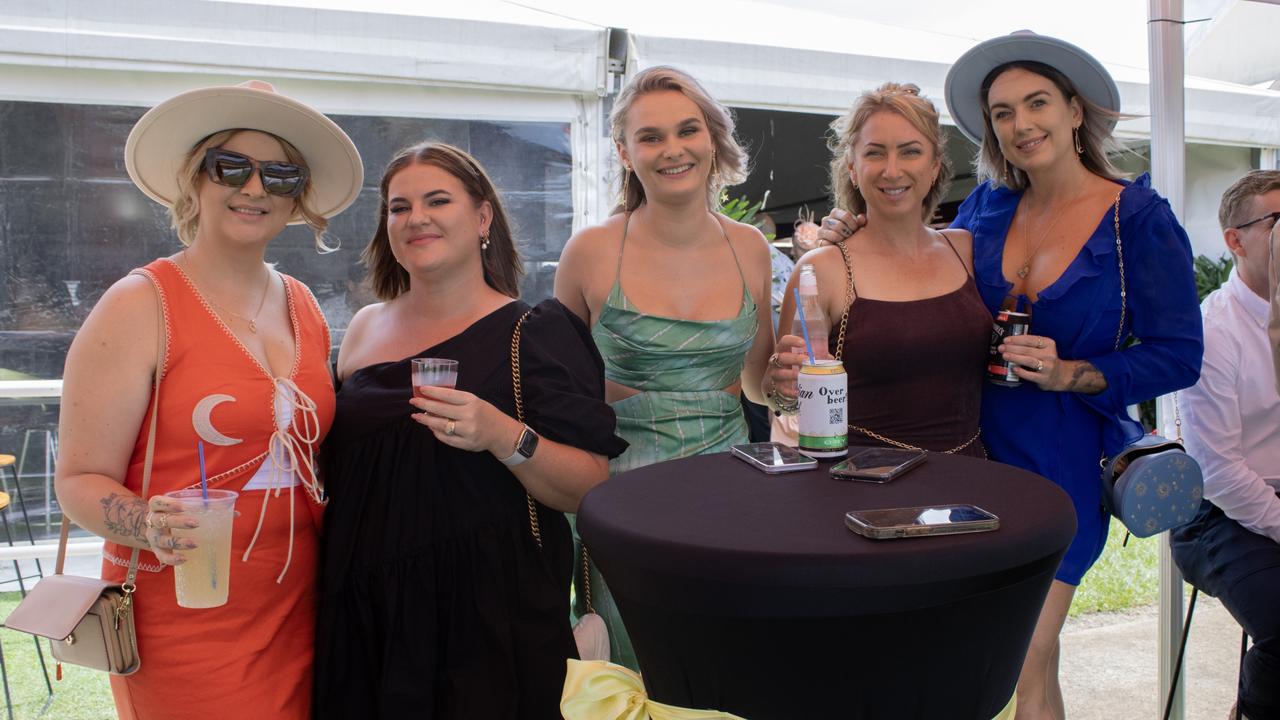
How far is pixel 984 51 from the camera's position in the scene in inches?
94.0

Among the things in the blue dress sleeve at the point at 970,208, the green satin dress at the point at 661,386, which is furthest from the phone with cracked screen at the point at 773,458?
the blue dress sleeve at the point at 970,208

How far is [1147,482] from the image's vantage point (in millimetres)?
2119

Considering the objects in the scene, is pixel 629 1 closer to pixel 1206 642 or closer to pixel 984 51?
pixel 984 51

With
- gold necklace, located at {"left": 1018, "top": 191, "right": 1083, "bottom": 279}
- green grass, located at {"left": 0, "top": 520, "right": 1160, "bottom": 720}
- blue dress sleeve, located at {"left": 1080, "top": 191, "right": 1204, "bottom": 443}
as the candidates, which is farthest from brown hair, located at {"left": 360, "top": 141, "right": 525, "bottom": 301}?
green grass, located at {"left": 0, "top": 520, "right": 1160, "bottom": 720}

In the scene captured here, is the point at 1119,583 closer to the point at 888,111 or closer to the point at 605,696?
the point at 888,111

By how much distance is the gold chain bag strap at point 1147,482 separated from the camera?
6.94 ft

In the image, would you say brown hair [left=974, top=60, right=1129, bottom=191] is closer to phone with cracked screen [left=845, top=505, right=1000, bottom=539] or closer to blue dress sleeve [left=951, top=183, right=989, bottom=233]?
blue dress sleeve [left=951, top=183, right=989, bottom=233]

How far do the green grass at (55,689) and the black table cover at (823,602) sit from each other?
11.5 ft

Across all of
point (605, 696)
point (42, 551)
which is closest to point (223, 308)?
point (605, 696)

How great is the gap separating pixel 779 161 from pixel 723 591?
8666 millimetres

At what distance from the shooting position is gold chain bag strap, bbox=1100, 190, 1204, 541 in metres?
2.12

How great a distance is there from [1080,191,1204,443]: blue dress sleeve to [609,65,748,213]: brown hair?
1054mm

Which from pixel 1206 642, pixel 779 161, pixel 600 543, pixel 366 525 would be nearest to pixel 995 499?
pixel 600 543

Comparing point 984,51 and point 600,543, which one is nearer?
point 600,543
